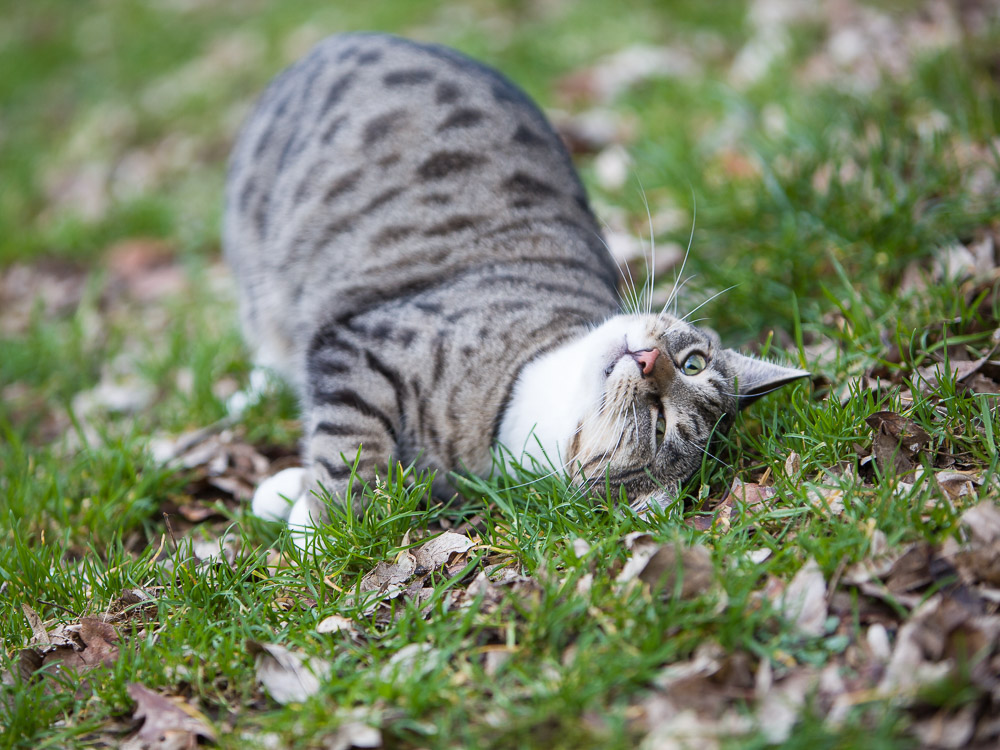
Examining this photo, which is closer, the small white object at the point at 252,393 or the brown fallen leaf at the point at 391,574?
the brown fallen leaf at the point at 391,574

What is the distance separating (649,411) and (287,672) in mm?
1296

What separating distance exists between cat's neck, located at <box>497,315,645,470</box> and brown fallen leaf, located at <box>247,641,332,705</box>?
0.89m

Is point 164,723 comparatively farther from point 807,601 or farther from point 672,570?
point 807,601

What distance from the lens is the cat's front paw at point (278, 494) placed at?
281 centimetres

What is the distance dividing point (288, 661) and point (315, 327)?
1.53m

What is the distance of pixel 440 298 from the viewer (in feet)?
9.86

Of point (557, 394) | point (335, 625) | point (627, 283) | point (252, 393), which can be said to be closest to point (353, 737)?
point (335, 625)

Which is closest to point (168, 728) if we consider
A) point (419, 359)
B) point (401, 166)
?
point (419, 359)

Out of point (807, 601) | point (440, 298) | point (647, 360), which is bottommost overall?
point (807, 601)

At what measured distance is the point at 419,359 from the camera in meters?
2.84

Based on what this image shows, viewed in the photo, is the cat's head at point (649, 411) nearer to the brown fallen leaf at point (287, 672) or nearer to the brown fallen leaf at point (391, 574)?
the brown fallen leaf at point (391, 574)

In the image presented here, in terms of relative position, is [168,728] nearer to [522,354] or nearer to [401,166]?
[522,354]

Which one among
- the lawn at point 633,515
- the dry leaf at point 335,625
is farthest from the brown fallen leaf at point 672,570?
the dry leaf at point 335,625

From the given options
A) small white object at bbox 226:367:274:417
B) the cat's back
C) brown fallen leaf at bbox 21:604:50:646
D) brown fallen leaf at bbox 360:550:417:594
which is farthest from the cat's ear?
brown fallen leaf at bbox 21:604:50:646
